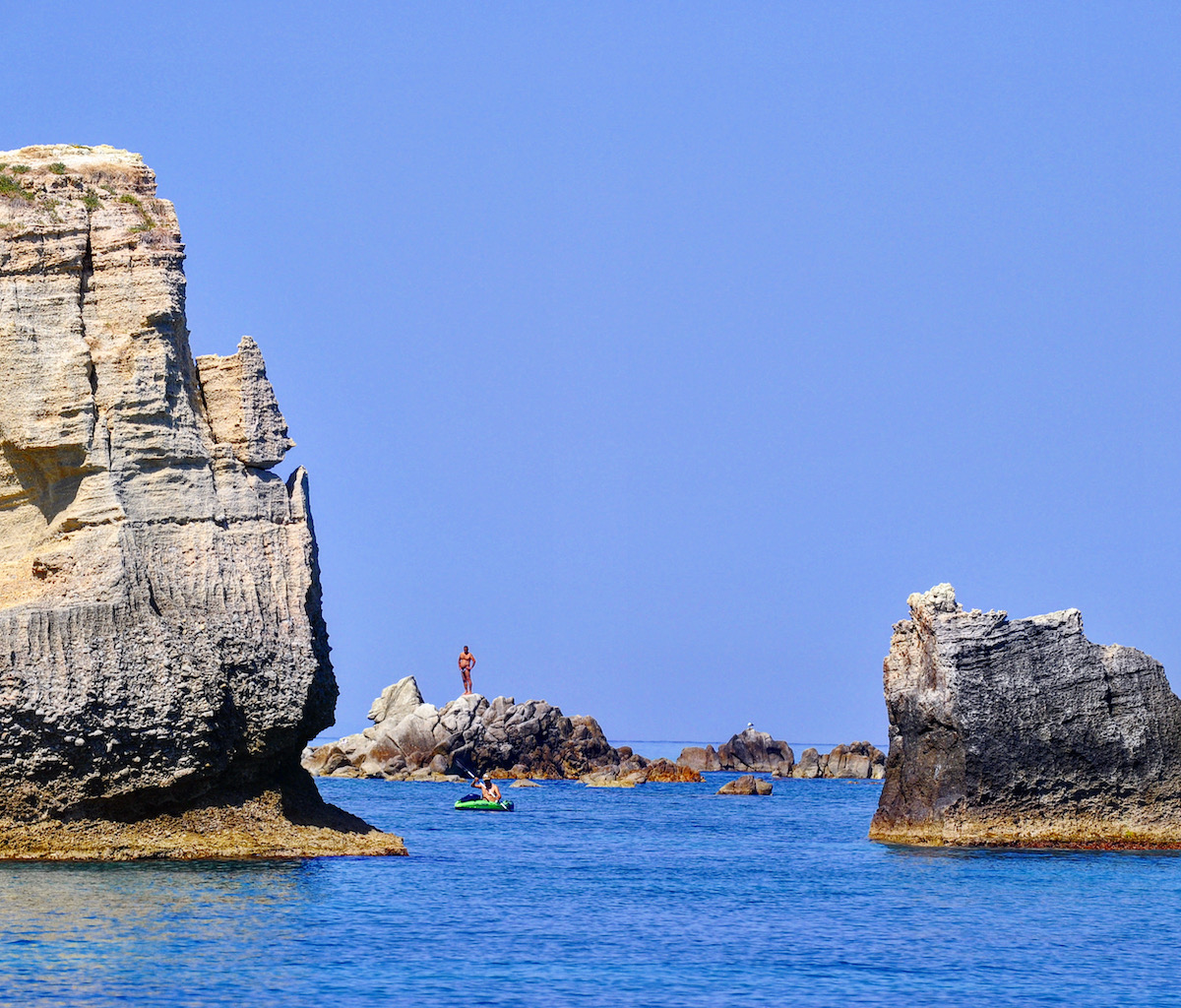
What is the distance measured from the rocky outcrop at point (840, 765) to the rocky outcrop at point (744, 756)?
2588 mm

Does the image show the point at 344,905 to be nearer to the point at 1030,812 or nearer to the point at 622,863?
the point at 622,863

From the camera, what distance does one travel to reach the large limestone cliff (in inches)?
1179

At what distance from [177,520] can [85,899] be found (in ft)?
26.4

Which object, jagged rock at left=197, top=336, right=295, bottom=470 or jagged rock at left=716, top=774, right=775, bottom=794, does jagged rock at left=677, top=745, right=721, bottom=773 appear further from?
jagged rock at left=197, top=336, right=295, bottom=470

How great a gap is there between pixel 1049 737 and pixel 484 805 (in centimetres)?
2531

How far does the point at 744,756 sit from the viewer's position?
111 m

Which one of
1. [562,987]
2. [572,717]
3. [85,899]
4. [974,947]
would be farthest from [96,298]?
[572,717]

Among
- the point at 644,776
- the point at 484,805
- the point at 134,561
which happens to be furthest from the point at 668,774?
the point at 134,561

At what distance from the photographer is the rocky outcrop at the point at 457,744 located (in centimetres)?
8444

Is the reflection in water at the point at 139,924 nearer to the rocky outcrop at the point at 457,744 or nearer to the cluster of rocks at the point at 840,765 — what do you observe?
the rocky outcrop at the point at 457,744

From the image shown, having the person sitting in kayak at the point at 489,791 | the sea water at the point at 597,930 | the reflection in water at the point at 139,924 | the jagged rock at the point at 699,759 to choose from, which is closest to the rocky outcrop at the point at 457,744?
the jagged rock at the point at 699,759

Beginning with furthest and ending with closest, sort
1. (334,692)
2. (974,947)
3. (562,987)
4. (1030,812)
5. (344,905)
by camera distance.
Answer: (1030,812) → (334,692) → (344,905) → (974,947) → (562,987)

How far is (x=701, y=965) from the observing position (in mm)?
25047

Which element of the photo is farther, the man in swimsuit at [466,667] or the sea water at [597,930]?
the man in swimsuit at [466,667]
